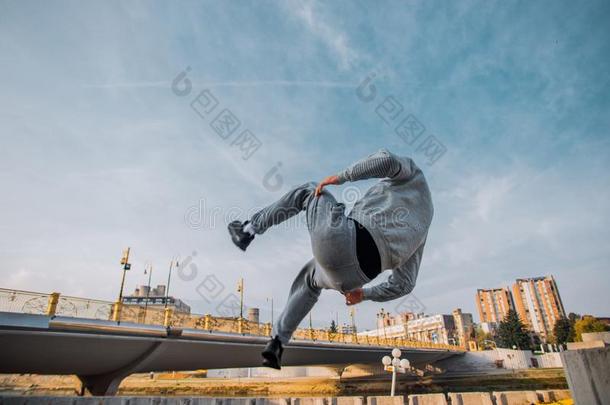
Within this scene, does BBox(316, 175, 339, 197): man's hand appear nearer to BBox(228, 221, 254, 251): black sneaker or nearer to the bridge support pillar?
BBox(228, 221, 254, 251): black sneaker

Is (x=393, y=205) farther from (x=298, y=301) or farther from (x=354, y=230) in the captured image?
(x=298, y=301)

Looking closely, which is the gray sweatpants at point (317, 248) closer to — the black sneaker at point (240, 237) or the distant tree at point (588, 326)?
the black sneaker at point (240, 237)

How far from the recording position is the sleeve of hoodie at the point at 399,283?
3.04 m

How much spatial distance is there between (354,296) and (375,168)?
1.19 metres

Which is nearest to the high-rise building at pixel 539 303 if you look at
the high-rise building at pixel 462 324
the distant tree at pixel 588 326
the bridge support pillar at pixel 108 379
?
the high-rise building at pixel 462 324

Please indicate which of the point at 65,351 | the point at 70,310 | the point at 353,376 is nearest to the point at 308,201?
the point at 70,310

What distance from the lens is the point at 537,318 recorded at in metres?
138

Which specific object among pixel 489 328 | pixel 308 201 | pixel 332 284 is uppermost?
pixel 489 328

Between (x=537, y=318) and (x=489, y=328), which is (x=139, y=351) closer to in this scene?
(x=489, y=328)

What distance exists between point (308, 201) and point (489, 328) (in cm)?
14142

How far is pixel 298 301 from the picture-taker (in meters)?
2.88

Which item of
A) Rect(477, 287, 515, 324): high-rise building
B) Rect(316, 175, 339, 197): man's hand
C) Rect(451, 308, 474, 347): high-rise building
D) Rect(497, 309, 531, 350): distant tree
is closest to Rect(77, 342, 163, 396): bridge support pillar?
Rect(316, 175, 339, 197): man's hand

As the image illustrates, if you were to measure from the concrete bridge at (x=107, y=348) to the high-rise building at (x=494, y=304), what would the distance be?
493ft

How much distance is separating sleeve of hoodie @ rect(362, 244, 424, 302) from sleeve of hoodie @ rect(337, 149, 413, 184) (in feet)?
3.09
